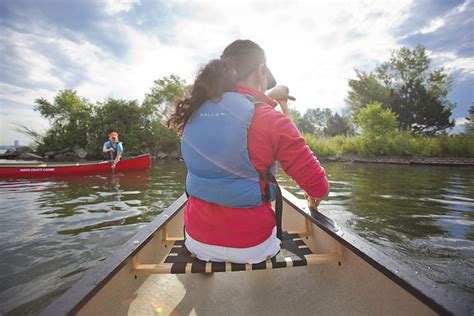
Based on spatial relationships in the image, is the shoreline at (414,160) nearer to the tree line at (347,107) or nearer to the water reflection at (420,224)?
the tree line at (347,107)

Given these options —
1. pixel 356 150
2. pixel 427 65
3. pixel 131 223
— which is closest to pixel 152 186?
pixel 131 223

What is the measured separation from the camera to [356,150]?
2045cm

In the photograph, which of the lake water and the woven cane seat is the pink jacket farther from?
the lake water

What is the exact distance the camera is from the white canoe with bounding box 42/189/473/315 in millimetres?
1018

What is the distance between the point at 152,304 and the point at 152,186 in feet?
19.0

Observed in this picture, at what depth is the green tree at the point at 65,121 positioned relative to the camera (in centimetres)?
2786

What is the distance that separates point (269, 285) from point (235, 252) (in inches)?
32.1

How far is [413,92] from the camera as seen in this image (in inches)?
1228

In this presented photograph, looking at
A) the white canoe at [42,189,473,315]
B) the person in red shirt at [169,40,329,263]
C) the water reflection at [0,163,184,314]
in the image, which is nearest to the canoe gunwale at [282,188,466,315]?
the white canoe at [42,189,473,315]

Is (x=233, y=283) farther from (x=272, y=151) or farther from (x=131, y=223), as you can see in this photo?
(x=131, y=223)

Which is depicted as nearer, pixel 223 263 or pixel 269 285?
pixel 223 263

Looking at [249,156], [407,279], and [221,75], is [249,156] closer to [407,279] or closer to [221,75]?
[221,75]

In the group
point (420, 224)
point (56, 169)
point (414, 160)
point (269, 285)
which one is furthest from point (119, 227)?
point (414, 160)

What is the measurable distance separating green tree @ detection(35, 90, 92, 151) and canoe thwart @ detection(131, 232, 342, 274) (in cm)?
3134
